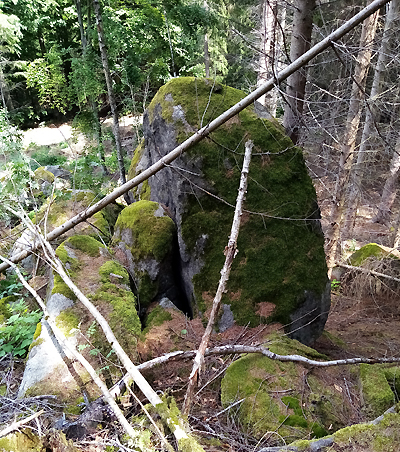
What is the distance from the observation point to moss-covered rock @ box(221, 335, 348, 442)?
2.84 m

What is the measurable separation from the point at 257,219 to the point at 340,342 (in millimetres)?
2806

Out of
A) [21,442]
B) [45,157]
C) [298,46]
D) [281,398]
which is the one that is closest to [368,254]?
[298,46]

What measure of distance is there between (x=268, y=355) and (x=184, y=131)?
3521mm

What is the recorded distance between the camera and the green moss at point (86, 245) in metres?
5.06

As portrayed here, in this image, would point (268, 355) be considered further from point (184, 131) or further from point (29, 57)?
point (29, 57)

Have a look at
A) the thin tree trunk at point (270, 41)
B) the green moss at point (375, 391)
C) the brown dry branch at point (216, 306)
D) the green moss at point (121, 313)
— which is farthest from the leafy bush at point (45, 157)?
the green moss at point (375, 391)

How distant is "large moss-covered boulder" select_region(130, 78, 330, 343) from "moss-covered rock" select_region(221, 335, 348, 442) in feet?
2.93

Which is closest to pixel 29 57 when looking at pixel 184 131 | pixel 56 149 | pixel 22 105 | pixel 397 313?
pixel 22 105

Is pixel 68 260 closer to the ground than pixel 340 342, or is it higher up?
higher up

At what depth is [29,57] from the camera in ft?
56.7

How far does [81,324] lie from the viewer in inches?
149

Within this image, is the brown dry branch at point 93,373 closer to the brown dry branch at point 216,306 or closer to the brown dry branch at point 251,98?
the brown dry branch at point 216,306

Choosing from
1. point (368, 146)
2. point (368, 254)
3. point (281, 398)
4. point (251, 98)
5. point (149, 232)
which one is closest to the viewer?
point (281, 398)

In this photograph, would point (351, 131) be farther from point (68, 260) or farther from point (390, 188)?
point (68, 260)
